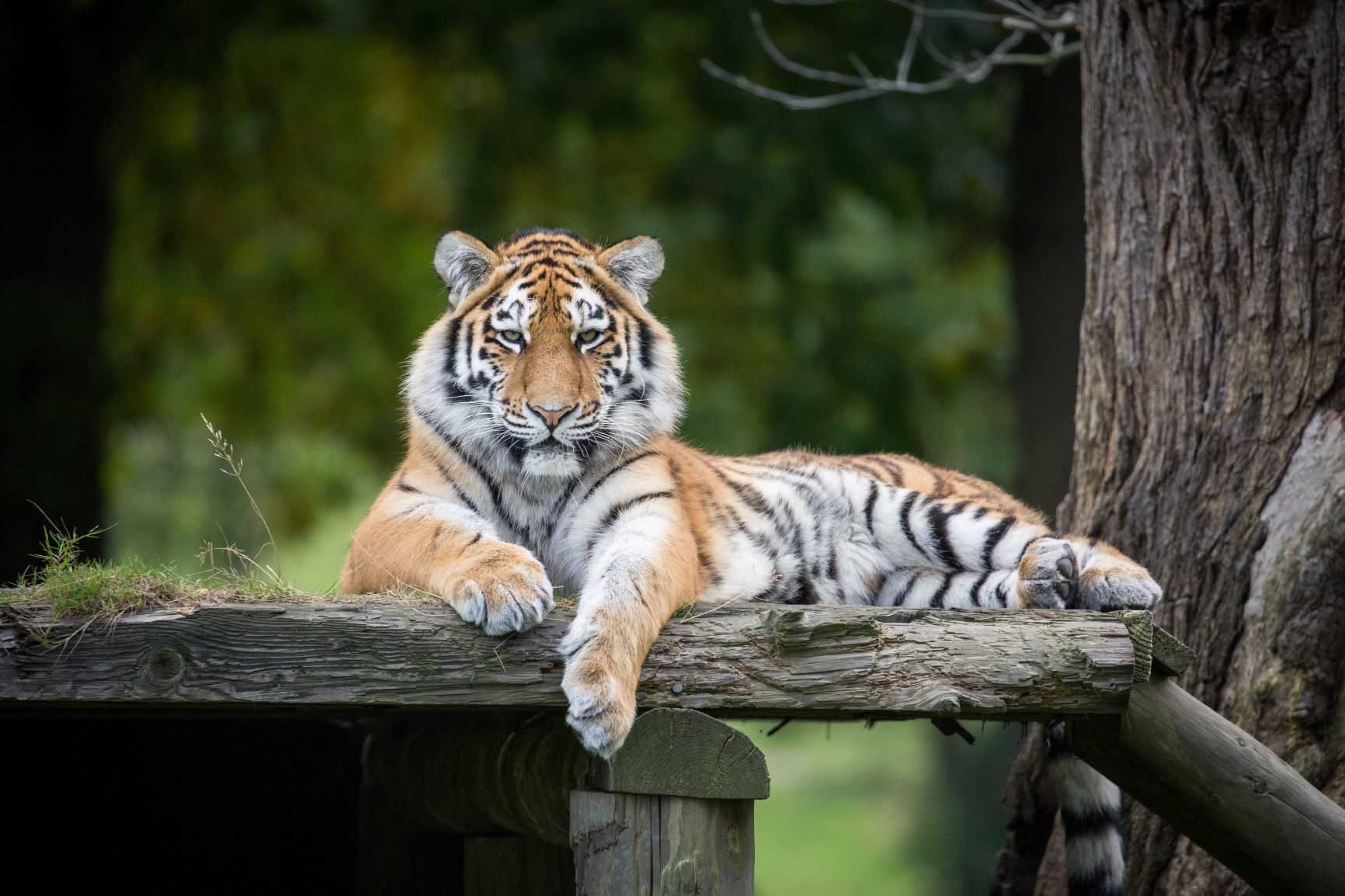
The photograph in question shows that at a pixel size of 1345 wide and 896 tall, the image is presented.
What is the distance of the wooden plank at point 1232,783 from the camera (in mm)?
3656

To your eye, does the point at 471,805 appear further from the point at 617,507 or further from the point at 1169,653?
the point at 1169,653

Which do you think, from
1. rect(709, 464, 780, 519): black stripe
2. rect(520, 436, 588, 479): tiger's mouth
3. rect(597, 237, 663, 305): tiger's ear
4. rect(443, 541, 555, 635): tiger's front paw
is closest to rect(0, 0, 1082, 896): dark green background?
rect(709, 464, 780, 519): black stripe

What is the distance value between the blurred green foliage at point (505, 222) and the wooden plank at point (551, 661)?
5.87 metres

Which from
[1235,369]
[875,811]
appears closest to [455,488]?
[1235,369]

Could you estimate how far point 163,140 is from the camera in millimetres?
10430

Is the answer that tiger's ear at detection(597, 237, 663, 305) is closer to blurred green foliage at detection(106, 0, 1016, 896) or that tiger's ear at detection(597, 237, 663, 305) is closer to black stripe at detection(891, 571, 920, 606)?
black stripe at detection(891, 571, 920, 606)

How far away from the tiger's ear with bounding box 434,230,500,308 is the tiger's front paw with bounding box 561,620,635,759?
1502mm

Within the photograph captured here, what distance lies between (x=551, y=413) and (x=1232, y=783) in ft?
6.61

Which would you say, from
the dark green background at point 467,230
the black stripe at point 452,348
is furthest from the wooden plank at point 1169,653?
the dark green background at point 467,230

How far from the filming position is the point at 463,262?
13.8ft

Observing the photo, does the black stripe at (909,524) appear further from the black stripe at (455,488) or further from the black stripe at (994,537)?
the black stripe at (455,488)

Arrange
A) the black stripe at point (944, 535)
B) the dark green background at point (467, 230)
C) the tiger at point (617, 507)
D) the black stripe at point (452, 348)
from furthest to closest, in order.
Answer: the dark green background at point (467, 230), the black stripe at point (944, 535), the black stripe at point (452, 348), the tiger at point (617, 507)

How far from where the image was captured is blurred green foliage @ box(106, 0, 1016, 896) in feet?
31.0

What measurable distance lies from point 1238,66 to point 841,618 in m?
2.32
